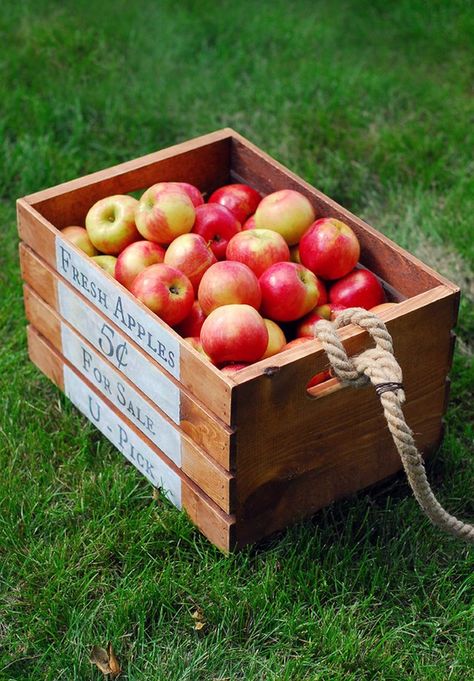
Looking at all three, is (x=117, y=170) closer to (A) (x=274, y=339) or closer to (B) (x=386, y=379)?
(A) (x=274, y=339)

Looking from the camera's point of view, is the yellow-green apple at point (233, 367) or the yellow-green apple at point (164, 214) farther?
the yellow-green apple at point (164, 214)

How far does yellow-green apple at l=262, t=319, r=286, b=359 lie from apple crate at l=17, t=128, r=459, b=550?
0.19 metres

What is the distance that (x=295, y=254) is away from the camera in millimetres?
2953

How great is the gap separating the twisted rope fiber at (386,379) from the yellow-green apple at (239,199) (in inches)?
27.8

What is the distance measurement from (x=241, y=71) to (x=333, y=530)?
251 cm

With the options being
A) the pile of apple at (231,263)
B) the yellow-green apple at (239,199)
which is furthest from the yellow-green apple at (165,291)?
the yellow-green apple at (239,199)

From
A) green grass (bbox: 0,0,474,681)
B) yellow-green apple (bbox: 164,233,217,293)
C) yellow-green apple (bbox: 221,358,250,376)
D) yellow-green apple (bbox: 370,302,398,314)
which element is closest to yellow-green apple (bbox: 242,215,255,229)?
yellow-green apple (bbox: 164,233,217,293)

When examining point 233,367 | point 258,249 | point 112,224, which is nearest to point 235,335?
point 233,367

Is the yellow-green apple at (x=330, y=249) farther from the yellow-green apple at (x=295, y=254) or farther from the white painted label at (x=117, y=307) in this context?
the white painted label at (x=117, y=307)

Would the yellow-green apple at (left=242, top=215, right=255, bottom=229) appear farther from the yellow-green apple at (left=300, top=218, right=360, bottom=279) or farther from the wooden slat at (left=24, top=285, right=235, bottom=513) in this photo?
the wooden slat at (left=24, top=285, right=235, bottom=513)

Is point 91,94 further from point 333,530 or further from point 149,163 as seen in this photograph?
point 333,530

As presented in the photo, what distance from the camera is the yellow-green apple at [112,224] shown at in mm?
2902

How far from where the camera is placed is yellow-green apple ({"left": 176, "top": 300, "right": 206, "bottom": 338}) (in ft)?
8.94

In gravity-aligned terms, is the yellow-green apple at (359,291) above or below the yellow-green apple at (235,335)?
below
